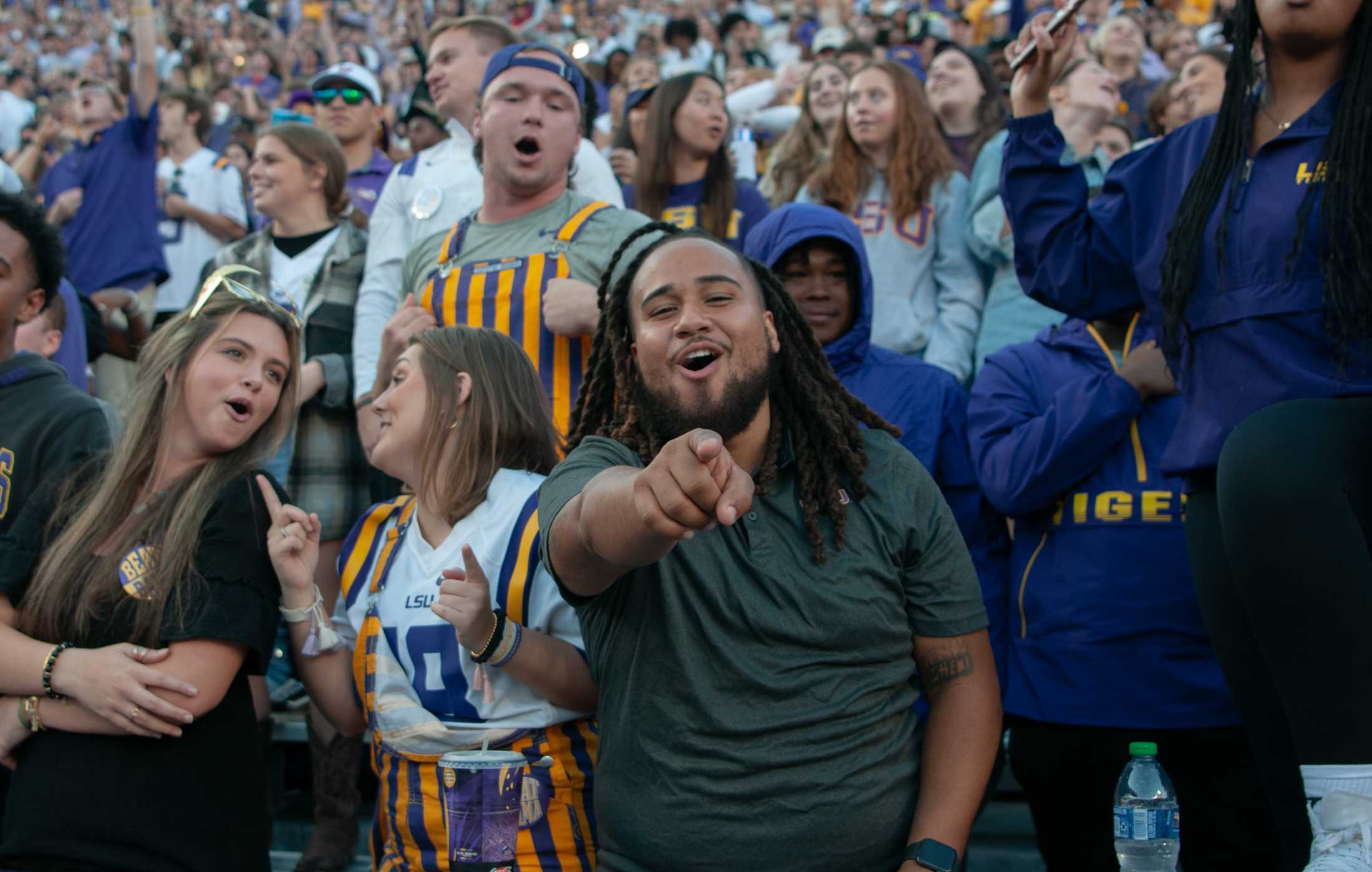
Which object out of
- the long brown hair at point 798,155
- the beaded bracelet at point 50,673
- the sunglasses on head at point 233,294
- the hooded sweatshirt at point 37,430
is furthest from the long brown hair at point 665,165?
the beaded bracelet at point 50,673

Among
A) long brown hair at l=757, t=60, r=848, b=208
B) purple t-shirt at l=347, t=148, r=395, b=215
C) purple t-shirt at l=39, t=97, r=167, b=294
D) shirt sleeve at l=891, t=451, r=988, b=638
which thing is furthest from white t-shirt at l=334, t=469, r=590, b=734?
purple t-shirt at l=39, t=97, r=167, b=294

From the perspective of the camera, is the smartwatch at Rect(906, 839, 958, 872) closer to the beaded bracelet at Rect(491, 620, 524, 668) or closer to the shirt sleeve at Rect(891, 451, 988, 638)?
the shirt sleeve at Rect(891, 451, 988, 638)

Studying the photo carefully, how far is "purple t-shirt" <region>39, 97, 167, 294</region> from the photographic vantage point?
6566 mm

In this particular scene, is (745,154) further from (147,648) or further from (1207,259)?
(147,648)

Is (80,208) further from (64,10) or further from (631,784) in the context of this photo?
(64,10)

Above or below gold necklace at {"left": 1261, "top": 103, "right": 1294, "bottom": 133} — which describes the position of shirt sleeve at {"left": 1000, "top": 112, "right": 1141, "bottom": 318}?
below

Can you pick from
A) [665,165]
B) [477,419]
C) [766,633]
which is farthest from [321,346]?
[766,633]

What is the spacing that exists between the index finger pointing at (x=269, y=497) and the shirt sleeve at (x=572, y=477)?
0.81 metres

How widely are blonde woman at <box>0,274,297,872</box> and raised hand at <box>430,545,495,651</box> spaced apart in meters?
0.57

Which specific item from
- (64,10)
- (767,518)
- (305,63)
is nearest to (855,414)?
(767,518)

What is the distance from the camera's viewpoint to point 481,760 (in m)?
2.42

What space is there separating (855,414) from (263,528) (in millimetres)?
1376

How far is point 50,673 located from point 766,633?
1.56 meters

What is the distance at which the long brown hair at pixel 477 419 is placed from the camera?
9.78ft
